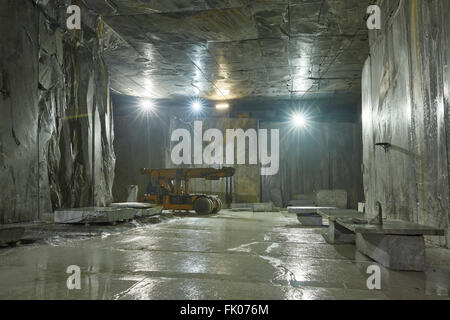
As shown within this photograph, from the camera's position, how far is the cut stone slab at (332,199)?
9422 mm

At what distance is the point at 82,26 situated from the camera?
22.6 ft

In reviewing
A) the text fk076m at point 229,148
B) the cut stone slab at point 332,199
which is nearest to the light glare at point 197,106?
the text fk076m at point 229,148

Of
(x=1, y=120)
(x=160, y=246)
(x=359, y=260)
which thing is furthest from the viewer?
(x=1, y=120)

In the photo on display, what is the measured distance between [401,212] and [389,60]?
8.21 feet

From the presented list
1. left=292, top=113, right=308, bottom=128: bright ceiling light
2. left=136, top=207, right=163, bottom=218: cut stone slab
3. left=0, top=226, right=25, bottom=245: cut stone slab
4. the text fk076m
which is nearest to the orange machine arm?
left=136, top=207, right=163, bottom=218: cut stone slab

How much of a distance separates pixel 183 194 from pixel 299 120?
252 inches

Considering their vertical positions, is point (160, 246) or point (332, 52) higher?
point (332, 52)

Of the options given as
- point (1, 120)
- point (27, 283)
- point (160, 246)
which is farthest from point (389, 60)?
point (1, 120)

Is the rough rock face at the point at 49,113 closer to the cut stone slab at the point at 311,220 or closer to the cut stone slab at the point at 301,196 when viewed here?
the cut stone slab at the point at 311,220

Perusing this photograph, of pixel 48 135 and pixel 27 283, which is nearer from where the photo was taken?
pixel 27 283

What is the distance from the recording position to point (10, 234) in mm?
4039

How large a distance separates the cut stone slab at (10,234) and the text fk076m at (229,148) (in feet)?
30.7

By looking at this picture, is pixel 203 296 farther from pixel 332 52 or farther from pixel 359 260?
pixel 332 52

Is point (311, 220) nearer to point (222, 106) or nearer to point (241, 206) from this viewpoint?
point (241, 206)
